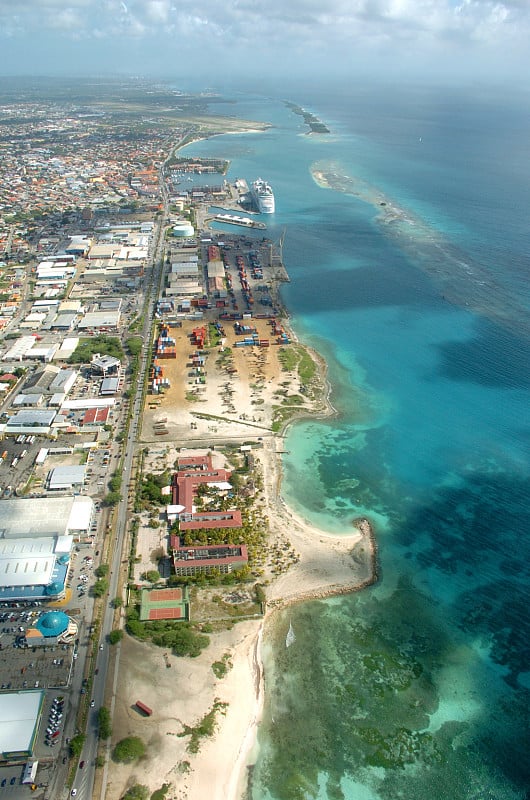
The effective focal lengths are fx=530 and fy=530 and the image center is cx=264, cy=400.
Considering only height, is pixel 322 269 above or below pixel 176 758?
above

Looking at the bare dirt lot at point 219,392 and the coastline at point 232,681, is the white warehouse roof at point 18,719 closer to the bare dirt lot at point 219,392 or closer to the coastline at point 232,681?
the coastline at point 232,681

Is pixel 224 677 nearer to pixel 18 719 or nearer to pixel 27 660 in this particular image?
pixel 18 719

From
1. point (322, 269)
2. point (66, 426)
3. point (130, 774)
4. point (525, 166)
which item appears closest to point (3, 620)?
point (130, 774)

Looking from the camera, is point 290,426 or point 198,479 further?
point 290,426

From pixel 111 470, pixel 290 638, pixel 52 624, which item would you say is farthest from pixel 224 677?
pixel 111 470

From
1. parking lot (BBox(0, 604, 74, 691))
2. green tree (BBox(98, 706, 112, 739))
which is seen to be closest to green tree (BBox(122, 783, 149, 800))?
green tree (BBox(98, 706, 112, 739))

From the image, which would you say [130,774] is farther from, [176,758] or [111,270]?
[111,270]
